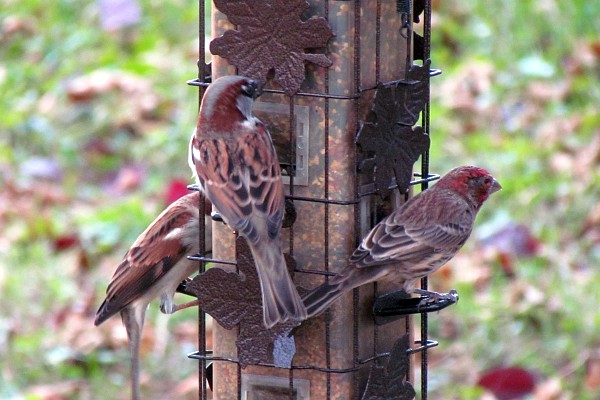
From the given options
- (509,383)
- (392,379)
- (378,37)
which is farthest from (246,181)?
(509,383)

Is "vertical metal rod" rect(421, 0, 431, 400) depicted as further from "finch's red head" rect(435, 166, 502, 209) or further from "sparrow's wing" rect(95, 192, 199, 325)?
"sparrow's wing" rect(95, 192, 199, 325)

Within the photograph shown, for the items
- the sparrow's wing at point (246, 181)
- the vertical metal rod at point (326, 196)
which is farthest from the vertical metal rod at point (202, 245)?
the vertical metal rod at point (326, 196)

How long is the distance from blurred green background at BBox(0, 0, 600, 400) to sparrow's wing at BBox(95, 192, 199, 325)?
1446 mm

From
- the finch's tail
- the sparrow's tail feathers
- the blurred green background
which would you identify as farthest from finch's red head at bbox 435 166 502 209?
the blurred green background

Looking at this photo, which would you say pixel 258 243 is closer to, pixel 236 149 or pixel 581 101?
pixel 236 149

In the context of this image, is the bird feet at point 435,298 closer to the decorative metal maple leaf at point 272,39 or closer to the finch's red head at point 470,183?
the finch's red head at point 470,183

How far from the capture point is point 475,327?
25.3 feet

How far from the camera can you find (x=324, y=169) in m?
5.27

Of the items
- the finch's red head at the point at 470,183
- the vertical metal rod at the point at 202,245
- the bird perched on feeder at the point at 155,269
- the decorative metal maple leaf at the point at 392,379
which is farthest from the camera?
the bird perched on feeder at the point at 155,269

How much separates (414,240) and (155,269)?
1192 millimetres

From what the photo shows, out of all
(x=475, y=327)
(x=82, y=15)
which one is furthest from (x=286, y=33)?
(x=82, y=15)

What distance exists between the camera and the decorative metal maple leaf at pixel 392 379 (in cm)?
536

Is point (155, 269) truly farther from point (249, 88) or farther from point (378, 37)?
point (378, 37)

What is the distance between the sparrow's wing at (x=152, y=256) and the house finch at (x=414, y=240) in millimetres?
900
